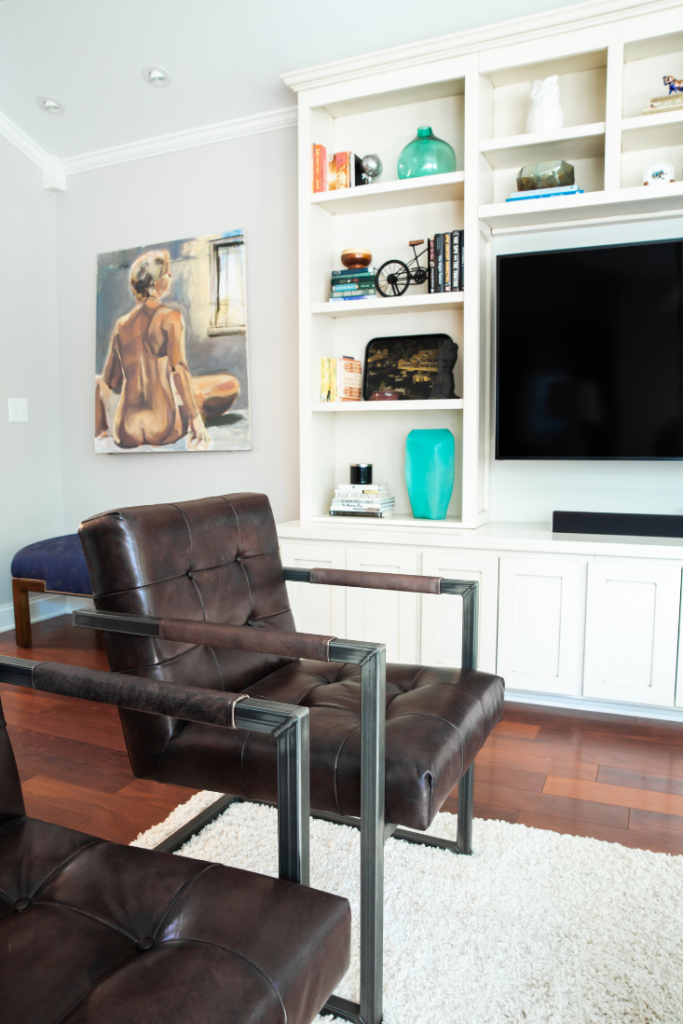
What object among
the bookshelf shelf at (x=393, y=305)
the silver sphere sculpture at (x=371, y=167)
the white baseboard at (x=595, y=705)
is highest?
the silver sphere sculpture at (x=371, y=167)

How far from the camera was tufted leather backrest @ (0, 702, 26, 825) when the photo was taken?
1.08 m

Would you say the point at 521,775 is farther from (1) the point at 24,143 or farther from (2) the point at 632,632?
(1) the point at 24,143

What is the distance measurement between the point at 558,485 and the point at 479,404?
0.47 m

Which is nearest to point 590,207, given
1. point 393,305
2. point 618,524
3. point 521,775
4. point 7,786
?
point 393,305

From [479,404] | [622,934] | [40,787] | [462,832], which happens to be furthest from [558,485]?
[40,787]

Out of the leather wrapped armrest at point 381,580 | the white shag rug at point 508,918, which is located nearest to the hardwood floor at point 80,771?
the white shag rug at point 508,918

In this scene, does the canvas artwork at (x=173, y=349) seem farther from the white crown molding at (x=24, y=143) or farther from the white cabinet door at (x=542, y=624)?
the white cabinet door at (x=542, y=624)

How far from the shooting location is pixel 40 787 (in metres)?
2.04

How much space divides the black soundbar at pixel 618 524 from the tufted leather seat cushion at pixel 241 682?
1.17 metres

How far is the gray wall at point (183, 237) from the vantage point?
3.36 metres

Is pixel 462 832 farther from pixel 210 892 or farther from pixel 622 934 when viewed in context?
pixel 210 892

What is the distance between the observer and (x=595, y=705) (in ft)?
8.50

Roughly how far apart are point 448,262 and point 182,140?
A: 5.50 ft

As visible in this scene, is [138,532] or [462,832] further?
[462,832]
